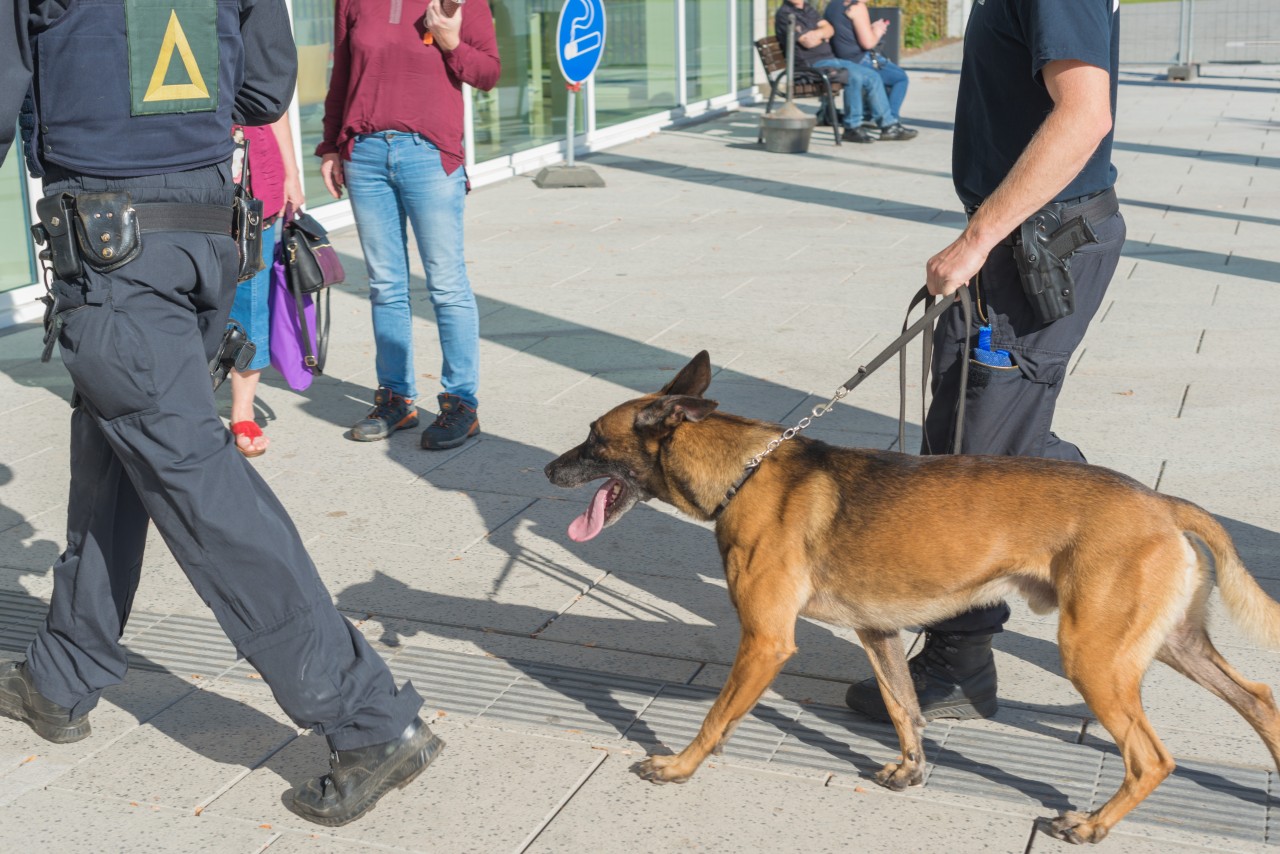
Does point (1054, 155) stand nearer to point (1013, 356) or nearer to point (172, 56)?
point (1013, 356)

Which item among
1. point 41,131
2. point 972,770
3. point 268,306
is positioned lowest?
point 972,770

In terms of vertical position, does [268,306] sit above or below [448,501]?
above

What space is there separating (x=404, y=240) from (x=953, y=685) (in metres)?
3.28

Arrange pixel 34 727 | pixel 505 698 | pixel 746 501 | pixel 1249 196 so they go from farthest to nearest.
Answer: pixel 1249 196 → pixel 505 698 → pixel 34 727 → pixel 746 501

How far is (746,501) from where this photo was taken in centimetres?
338

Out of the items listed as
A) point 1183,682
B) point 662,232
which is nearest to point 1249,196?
point 662,232

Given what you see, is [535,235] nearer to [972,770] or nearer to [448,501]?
[448,501]

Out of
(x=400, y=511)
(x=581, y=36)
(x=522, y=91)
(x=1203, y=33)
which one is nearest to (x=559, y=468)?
(x=400, y=511)

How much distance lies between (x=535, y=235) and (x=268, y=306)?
463 centimetres

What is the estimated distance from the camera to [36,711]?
359 centimetres

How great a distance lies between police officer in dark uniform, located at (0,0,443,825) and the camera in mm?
3051

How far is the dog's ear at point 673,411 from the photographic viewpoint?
3.45 m

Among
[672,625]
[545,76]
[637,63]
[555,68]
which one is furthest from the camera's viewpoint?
[637,63]

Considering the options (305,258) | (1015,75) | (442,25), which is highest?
(442,25)
